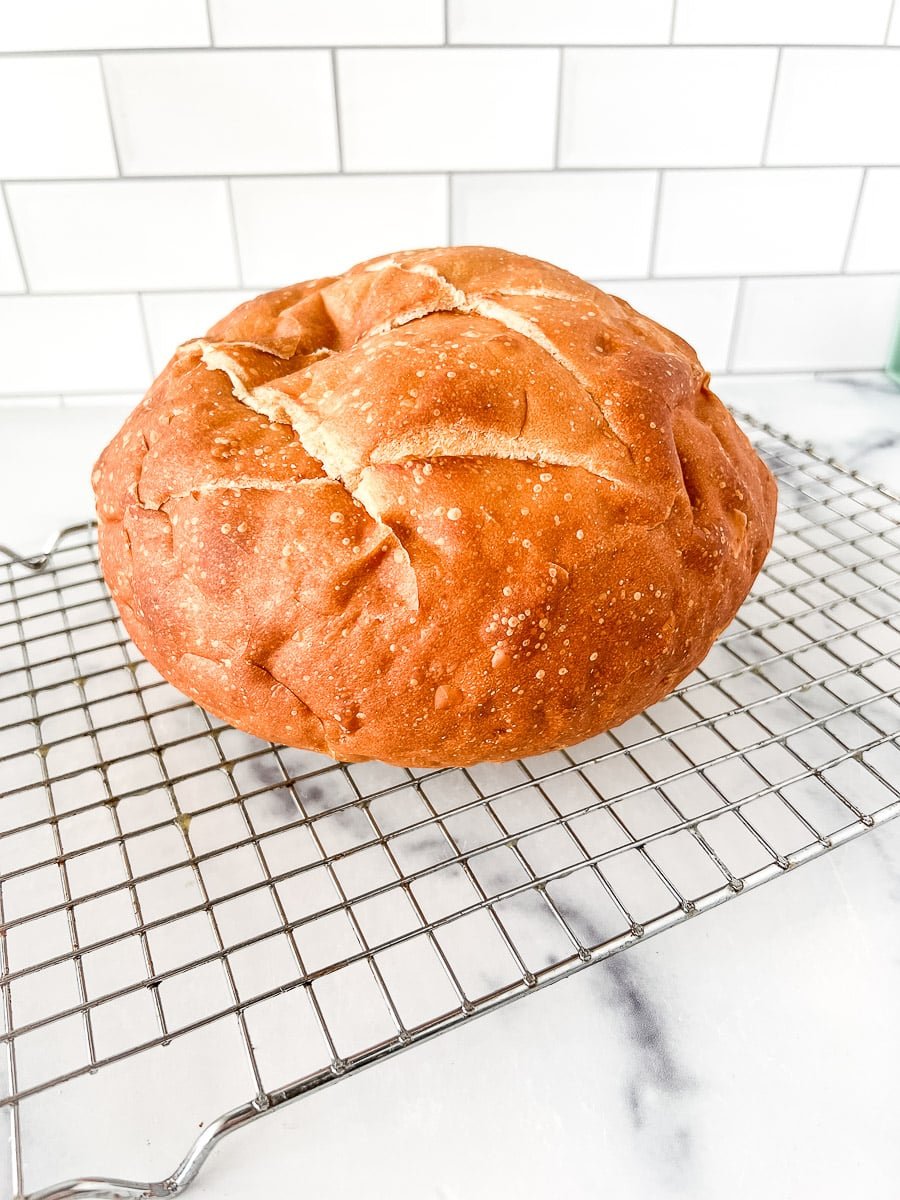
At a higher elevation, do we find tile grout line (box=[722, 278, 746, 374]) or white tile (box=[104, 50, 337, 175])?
white tile (box=[104, 50, 337, 175])

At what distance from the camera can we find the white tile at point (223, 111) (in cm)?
147

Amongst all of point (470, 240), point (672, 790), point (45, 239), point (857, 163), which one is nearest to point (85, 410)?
point (45, 239)

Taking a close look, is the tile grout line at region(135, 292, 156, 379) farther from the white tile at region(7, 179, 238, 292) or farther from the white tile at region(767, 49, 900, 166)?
the white tile at region(767, 49, 900, 166)

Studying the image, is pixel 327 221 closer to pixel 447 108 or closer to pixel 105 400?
pixel 447 108

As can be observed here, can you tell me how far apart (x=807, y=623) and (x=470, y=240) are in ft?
3.02

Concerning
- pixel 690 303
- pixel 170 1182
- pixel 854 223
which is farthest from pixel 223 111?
pixel 170 1182

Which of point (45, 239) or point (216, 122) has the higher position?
point (216, 122)

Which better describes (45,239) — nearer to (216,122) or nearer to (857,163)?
(216,122)

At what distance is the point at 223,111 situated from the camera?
1.50m

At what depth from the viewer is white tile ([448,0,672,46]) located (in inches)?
57.4

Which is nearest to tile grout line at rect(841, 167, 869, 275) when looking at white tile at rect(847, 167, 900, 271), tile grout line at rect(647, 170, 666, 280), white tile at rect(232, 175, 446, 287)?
white tile at rect(847, 167, 900, 271)

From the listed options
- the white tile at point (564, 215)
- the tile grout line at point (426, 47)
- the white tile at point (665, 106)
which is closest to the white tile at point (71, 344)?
the tile grout line at point (426, 47)

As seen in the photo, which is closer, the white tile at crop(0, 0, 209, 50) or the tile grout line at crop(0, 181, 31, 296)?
the white tile at crop(0, 0, 209, 50)

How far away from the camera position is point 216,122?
4.95ft
